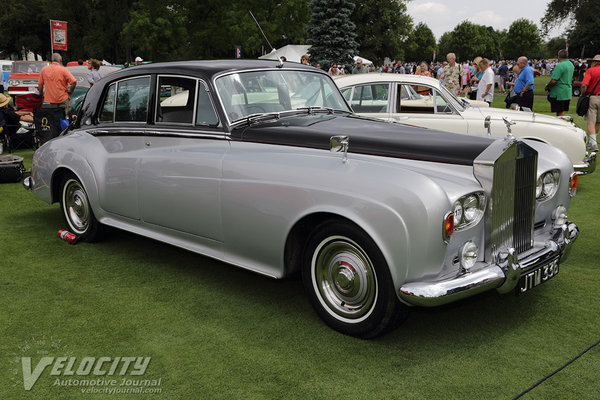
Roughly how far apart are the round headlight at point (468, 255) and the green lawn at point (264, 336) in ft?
0.97

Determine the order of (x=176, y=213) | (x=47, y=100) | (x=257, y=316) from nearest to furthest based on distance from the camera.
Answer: (x=257, y=316) < (x=176, y=213) < (x=47, y=100)

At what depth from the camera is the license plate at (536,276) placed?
11.6ft

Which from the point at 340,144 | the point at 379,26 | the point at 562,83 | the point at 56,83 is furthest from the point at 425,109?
the point at 379,26

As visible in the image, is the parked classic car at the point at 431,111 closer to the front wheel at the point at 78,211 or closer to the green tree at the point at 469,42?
the front wheel at the point at 78,211

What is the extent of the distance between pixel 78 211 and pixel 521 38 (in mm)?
101374

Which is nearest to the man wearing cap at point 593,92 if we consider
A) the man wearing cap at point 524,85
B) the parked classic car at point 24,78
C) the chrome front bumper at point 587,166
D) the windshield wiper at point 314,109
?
the man wearing cap at point 524,85

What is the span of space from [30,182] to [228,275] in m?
2.94

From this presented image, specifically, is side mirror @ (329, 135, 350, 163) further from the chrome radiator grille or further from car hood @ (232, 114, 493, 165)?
the chrome radiator grille

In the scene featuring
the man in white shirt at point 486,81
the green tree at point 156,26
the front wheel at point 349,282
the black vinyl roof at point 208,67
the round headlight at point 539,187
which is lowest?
the front wheel at point 349,282

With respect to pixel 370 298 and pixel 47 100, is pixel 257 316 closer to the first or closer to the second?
pixel 370 298

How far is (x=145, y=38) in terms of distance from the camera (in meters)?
40.8

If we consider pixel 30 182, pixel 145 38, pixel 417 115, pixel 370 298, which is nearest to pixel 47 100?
pixel 30 182

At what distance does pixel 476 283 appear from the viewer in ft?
10.5

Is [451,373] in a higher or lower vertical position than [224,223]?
lower
